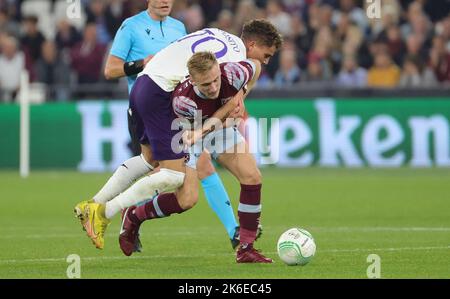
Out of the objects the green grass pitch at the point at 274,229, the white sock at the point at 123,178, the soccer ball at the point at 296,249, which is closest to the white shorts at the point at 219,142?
the white sock at the point at 123,178

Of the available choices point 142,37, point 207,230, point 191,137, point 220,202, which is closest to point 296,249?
point 191,137

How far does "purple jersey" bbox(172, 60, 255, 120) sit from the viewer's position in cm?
882

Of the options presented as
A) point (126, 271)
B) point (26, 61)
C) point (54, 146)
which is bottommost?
point (126, 271)

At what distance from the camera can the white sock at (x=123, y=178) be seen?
9.30m

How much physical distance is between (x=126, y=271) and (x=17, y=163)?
11640mm

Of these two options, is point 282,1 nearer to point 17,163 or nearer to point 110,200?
point 17,163

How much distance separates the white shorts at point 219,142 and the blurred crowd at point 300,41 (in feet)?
33.0

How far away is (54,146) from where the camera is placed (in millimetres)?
19703

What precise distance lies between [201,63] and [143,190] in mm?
1101

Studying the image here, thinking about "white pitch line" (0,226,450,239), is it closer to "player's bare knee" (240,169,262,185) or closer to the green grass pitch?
the green grass pitch

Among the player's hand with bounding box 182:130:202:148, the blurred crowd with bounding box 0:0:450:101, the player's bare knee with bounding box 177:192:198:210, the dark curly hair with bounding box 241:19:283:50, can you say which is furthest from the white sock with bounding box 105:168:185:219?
the blurred crowd with bounding box 0:0:450:101

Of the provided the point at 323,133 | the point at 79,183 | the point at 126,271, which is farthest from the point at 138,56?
the point at 323,133

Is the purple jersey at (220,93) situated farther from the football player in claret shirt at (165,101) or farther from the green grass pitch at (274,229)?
the green grass pitch at (274,229)

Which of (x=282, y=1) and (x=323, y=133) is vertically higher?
(x=282, y=1)
